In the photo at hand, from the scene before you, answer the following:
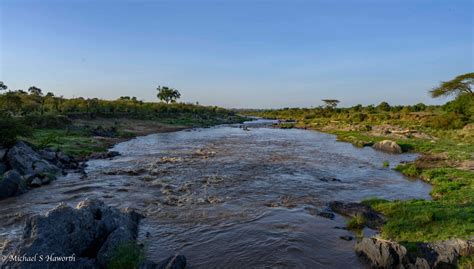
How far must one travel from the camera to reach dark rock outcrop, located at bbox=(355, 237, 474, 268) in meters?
9.21

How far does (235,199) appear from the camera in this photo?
57.6 feet

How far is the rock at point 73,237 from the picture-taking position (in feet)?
27.5

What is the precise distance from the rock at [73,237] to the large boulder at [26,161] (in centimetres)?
1350

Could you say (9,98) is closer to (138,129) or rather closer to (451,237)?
(138,129)

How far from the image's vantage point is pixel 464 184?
17.7m

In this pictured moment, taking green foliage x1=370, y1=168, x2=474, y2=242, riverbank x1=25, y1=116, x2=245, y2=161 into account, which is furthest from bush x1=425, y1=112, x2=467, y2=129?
riverbank x1=25, y1=116, x2=245, y2=161

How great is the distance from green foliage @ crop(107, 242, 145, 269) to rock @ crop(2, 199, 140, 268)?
22 cm

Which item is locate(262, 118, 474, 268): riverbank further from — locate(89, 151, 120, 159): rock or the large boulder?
locate(89, 151, 120, 159): rock

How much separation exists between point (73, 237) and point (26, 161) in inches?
628

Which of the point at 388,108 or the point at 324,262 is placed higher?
the point at 388,108

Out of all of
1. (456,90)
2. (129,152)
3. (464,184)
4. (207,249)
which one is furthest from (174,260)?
(456,90)

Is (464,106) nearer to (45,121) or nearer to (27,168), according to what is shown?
(27,168)

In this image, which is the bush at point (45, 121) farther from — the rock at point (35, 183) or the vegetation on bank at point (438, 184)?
the vegetation on bank at point (438, 184)

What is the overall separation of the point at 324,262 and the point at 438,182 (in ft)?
44.0
